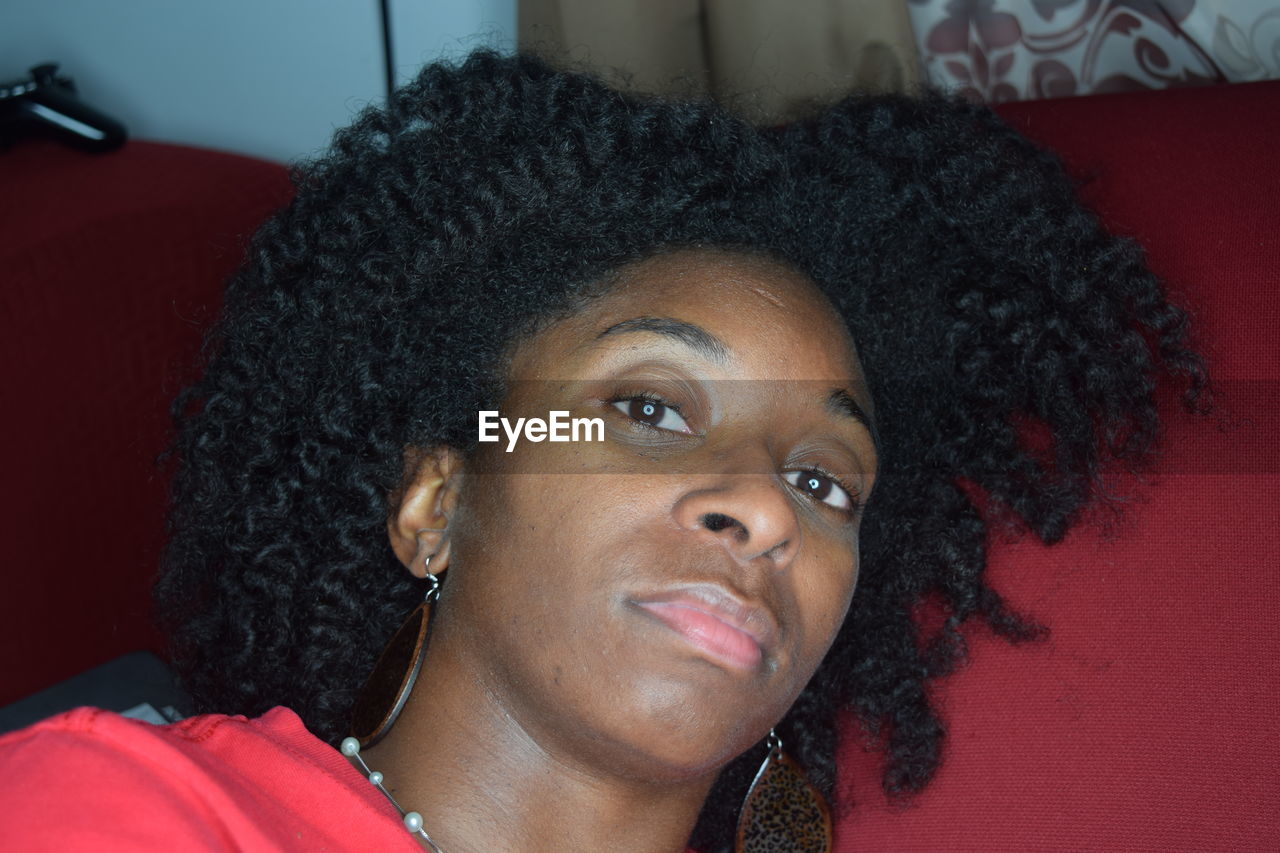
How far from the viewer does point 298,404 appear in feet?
4.86

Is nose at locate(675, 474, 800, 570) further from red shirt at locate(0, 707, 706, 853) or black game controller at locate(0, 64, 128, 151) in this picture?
black game controller at locate(0, 64, 128, 151)

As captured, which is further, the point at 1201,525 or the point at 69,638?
the point at 69,638

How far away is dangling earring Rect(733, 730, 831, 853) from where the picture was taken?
1.53 metres

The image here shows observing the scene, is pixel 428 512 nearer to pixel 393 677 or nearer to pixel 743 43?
pixel 393 677

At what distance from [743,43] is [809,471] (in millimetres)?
924

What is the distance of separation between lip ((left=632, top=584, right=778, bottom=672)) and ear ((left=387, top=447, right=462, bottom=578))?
0.29 metres

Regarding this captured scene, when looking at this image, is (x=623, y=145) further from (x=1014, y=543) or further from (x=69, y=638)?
(x=69, y=638)

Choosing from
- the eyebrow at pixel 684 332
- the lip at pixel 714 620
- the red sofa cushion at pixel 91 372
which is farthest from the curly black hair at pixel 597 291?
the lip at pixel 714 620

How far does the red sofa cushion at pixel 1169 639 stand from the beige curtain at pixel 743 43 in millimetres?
474

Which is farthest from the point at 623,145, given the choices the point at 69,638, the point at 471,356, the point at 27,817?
the point at 69,638

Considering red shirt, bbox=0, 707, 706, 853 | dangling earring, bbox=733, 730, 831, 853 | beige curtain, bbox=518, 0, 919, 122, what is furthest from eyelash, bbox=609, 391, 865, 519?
beige curtain, bbox=518, 0, 919, 122

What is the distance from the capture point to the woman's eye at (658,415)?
4.11ft

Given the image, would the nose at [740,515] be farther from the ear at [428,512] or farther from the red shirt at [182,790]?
the red shirt at [182,790]

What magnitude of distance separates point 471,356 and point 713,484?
0.36 meters
